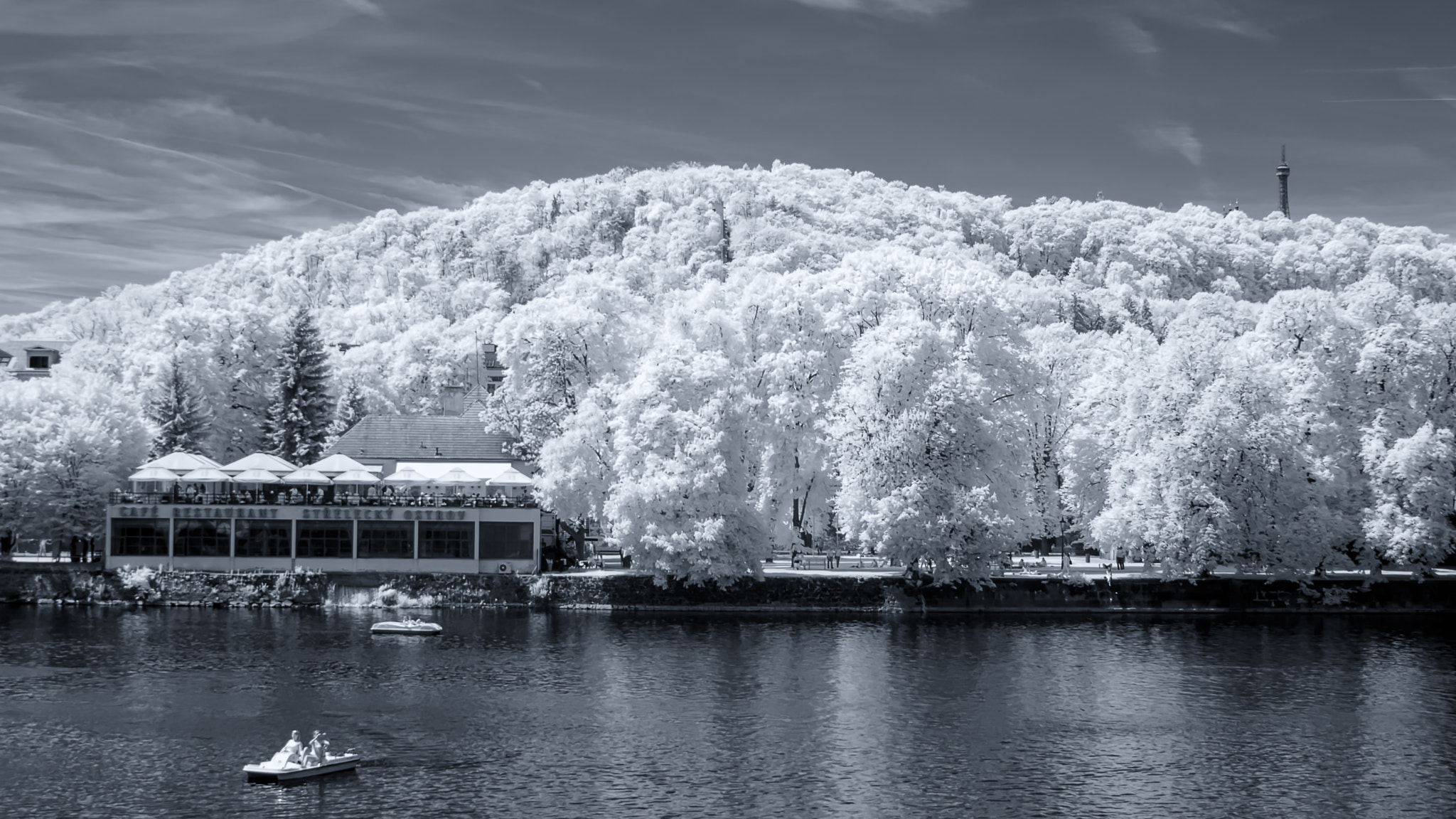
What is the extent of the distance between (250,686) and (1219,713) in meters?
39.0

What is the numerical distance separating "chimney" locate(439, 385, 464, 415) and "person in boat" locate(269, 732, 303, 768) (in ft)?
291

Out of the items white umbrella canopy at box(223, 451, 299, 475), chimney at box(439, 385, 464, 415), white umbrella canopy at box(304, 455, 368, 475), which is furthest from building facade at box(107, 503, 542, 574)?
chimney at box(439, 385, 464, 415)

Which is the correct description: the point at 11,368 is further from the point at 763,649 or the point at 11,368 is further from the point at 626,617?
the point at 763,649

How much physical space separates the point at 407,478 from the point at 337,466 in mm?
4915

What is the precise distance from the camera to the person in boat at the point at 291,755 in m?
40.5

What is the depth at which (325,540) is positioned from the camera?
83.3 meters

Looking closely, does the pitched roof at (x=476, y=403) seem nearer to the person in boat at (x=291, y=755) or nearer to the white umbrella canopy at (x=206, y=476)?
the white umbrella canopy at (x=206, y=476)

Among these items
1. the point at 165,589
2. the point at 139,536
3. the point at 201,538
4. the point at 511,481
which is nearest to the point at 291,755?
the point at 511,481

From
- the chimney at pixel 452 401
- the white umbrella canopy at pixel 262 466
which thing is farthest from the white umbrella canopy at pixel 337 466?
the chimney at pixel 452 401

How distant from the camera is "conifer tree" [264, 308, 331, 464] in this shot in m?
99.9

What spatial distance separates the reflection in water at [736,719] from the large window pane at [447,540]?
1147 cm

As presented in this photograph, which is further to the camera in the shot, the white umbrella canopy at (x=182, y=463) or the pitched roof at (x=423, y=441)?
the pitched roof at (x=423, y=441)

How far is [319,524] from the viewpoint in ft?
273

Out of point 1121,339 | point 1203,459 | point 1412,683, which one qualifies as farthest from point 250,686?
point 1121,339
